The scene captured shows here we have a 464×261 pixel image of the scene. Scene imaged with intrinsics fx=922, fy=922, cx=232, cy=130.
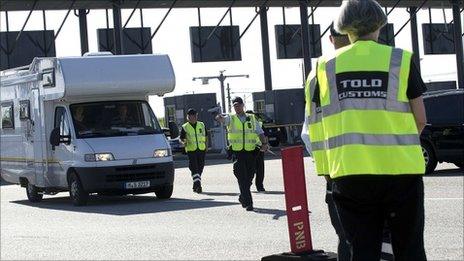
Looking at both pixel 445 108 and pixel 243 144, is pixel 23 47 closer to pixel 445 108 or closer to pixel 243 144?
pixel 445 108

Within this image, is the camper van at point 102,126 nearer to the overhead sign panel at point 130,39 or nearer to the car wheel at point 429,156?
the car wheel at point 429,156

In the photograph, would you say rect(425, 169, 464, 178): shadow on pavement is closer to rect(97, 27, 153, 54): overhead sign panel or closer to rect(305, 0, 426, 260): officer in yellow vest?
rect(305, 0, 426, 260): officer in yellow vest

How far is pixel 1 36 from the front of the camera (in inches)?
1593

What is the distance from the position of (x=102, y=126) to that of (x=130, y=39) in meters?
26.5

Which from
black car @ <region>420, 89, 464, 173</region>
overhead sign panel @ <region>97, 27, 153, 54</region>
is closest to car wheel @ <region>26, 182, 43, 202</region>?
black car @ <region>420, 89, 464, 173</region>

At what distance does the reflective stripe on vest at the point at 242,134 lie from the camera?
47.8ft

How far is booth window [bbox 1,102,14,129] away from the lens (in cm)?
2006

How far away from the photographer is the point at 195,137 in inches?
785

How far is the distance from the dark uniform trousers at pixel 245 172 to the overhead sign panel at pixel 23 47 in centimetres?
2779

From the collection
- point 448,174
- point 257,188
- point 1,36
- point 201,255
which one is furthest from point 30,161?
point 1,36

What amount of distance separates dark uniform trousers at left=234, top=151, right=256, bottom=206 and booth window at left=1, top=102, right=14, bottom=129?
24.0 feet

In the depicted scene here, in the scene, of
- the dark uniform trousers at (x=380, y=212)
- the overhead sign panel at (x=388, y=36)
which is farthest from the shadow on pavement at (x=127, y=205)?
the overhead sign panel at (x=388, y=36)

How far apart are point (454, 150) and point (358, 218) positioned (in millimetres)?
14669

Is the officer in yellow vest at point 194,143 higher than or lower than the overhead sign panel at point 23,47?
lower
